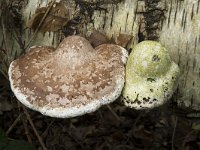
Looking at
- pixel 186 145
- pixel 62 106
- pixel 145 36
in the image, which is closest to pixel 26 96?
pixel 62 106

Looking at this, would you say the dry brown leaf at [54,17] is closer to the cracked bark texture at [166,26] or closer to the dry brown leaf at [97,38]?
the cracked bark texture at [166,26]

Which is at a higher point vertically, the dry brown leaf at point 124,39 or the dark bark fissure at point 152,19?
the dark bark fissure at point 152,19

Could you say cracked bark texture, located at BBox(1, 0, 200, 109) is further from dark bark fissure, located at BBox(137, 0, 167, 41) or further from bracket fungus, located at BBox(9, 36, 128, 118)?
bracket fungus, located at BBox(9, 36, 128, 118)

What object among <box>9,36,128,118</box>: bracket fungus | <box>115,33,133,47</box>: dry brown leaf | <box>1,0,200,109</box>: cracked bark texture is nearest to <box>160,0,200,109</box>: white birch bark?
<box>1,0,200,109</box>: cracked bark texture

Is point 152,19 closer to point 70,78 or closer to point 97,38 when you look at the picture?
point 97,38

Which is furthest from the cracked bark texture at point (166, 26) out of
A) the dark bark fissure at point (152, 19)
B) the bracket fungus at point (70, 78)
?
the bracket fungus at point (70, 78)
